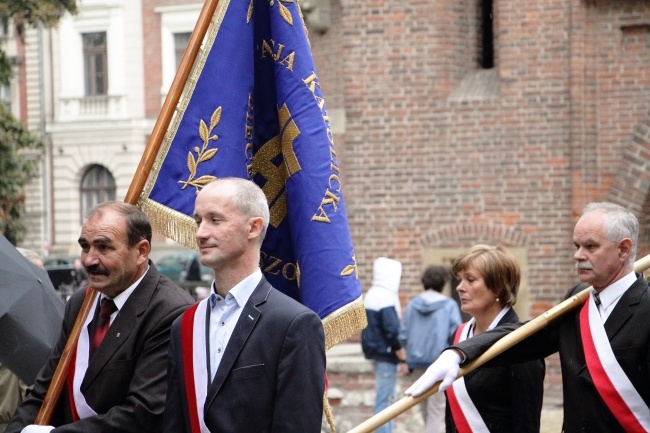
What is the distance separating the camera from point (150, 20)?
143 feet

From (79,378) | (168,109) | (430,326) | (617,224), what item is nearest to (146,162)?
(168,109)

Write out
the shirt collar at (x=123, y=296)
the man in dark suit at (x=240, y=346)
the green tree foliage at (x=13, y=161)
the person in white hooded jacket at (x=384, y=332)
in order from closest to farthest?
the man in dark suit at (x=240, y=346), the shirt collar at (x=123, y=296), the person in white hooded jacket at (x=384, y=332), the green tree foliage at (x=13, y=161)

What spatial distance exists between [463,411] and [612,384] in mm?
1103

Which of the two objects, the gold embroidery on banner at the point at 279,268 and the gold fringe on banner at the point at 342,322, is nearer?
the gold fringe on banner at the point at 342,322

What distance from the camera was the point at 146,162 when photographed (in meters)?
5.40

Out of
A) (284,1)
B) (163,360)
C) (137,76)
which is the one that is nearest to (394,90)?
(284,1)

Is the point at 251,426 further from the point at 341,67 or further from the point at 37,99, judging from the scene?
the point at 37,99

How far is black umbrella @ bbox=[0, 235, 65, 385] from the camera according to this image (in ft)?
18.4

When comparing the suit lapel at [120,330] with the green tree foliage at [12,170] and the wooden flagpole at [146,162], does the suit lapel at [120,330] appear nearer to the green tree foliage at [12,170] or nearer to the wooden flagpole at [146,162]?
the wooden flagpole at [146,162]

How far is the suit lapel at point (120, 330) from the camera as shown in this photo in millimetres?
4676

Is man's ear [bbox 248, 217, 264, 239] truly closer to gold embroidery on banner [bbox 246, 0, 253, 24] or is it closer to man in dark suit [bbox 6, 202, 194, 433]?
man in dark suit [bbox 6, 202, 194, 433]

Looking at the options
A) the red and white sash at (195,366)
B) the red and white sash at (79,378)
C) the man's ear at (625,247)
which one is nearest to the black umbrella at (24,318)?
the red and white sash at (79,378)

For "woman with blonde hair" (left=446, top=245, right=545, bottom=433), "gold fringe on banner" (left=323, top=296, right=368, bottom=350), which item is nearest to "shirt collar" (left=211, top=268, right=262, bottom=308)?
"gold fringe on banner" (left=323, top=296, right=368, bottom=350)

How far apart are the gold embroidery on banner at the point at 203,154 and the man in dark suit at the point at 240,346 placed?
4.46 ft
